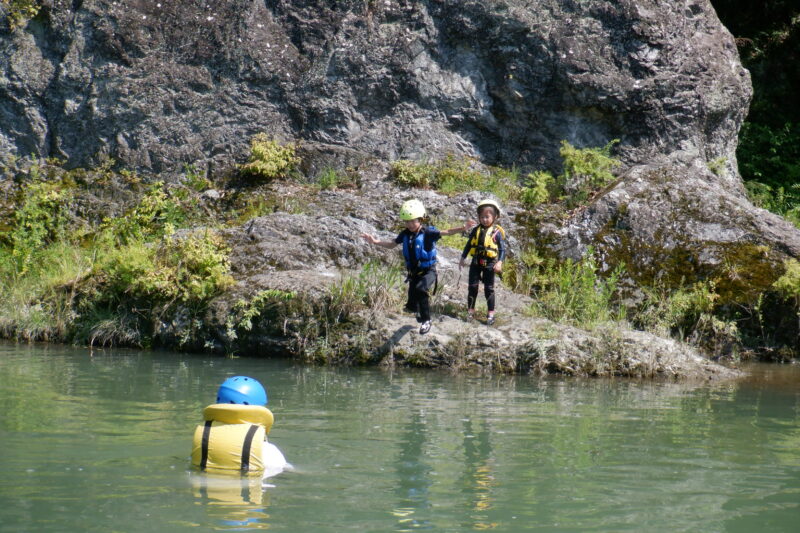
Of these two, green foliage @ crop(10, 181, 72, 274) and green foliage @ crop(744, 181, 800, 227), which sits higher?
green foliage @ crop(744, 181, 800, 227)

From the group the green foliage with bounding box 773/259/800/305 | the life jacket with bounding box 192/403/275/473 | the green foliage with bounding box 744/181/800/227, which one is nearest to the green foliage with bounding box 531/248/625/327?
the green foliage with bounding box 773/259/800/305

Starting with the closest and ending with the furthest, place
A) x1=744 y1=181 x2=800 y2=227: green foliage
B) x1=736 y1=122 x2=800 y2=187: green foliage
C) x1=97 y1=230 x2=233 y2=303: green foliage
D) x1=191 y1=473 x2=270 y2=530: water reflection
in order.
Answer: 1. x1=191 y1=473 x2=270 y2=530: water reflection
2. x1=97 y1=230 x2=233 y2=303: green foliage
3. x1=744 y1=181 x2=800 y2=227: green foliage
4. x1=736 y1=122 x2=800 y2=187: green foliage

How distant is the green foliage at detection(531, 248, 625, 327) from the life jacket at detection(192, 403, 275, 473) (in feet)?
23.1

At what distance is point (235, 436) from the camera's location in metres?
5.69

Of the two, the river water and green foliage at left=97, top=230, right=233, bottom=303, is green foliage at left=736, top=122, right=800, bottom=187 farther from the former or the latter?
green foliage at left=97, top=230, right=233, bottom=303

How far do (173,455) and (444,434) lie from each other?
2.31 meters

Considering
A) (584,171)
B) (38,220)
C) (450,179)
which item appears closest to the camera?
(584,171)

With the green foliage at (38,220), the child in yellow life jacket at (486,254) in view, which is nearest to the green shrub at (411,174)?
the child in yellow life jacket at (486,254)

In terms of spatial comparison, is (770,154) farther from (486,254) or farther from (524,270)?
(486,254)

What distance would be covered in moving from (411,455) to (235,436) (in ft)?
4.88

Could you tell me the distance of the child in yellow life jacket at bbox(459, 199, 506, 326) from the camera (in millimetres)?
11703

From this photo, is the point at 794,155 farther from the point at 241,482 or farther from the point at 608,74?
the point at 241,482

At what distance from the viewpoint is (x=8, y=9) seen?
1728 cm

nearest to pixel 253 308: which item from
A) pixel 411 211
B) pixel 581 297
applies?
pixel 411 211
